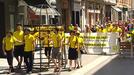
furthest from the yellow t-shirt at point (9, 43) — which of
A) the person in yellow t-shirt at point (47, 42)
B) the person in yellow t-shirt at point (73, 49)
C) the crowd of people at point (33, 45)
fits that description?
the person in yellow t-shirt at point (73, 49)

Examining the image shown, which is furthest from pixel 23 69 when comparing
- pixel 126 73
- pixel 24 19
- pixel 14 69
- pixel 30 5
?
pixel 24 19

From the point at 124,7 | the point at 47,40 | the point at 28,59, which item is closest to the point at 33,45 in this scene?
the point at 28,59

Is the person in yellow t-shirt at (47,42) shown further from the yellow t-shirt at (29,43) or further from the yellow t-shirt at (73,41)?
the yellow t-shirt at (29,43)

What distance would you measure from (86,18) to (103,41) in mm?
25118

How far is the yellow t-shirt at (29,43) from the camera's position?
17250 mm

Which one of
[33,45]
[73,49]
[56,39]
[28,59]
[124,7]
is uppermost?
[124,7]

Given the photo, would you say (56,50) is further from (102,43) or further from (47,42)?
(102,43)

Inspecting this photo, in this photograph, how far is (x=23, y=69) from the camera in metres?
18.7

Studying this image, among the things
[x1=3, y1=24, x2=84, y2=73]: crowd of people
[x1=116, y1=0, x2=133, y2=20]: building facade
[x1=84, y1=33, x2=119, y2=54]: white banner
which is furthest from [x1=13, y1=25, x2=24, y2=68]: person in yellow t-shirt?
[x1=116, y1=0, x2=133, y2=20]: building facade

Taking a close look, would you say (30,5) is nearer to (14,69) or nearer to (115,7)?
(14,69)

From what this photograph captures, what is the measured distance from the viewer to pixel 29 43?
17312mm

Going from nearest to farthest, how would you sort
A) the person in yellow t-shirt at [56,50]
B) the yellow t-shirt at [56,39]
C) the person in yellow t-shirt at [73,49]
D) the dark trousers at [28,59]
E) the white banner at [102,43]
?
the dark trousers at [28,59]
the person in yellow t-shirt at [56,50]
the yellow t-shirt at [56,39]
the person in yellow t-shirt at [73,49]
the white banner at [102,43]

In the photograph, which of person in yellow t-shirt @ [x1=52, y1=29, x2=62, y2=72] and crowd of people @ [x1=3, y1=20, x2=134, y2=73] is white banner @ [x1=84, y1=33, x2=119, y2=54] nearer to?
crowd of people @ [x1=3, y1=20, x2=134, y2=73]

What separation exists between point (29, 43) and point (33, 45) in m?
0.18
